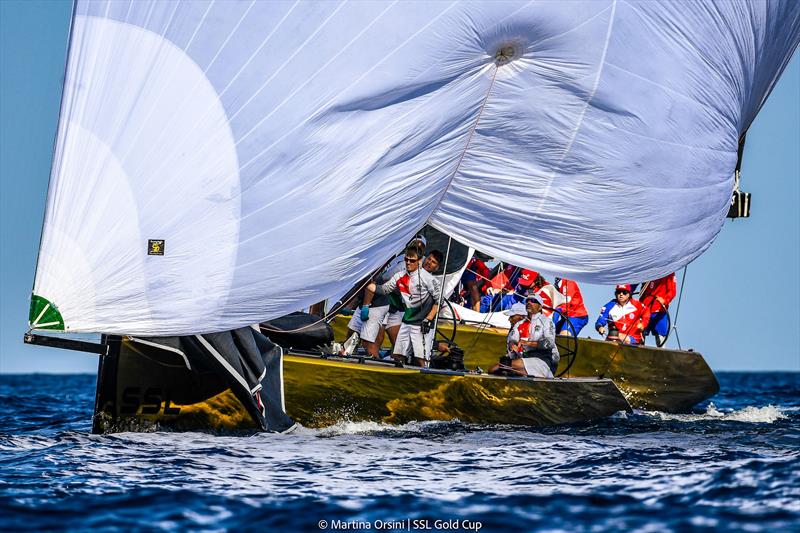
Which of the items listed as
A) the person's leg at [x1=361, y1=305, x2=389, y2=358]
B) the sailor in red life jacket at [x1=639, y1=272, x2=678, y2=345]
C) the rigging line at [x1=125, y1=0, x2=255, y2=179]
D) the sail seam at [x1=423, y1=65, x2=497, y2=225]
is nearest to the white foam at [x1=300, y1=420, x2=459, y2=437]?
the person's leg at [x1=361, y1=305, x2=389, y2=358]

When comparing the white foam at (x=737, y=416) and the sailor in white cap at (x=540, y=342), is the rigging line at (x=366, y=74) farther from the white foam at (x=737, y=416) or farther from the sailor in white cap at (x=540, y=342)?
the white foam at (x=737, y=416)

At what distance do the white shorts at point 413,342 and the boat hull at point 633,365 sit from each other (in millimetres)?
2478

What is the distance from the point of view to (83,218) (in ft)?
26.1


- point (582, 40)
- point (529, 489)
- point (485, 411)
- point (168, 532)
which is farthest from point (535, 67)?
point (168, 532)

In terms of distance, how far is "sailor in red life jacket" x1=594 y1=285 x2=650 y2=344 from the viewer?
14539 millimetres

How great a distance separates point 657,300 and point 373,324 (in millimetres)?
4763

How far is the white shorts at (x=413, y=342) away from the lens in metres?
11.1

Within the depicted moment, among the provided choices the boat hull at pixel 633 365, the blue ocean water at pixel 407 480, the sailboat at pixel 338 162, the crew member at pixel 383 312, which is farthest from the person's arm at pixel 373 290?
the boat hull at pixel 633 365

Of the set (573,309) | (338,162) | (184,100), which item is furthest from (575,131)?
(573,309)

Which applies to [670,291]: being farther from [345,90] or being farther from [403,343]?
[345,90]

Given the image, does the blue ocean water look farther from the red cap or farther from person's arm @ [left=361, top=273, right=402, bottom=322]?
the red cap

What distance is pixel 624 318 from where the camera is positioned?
575 inches

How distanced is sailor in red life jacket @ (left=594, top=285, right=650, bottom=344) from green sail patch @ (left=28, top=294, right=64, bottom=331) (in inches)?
322

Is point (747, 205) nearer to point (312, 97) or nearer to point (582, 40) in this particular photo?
point (582, 40)
